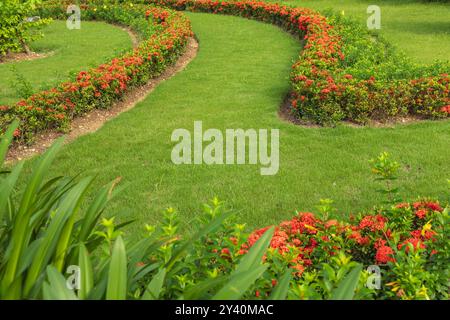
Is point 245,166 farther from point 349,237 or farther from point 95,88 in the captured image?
point 95,88

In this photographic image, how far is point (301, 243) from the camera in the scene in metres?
3.84

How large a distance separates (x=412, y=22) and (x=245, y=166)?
1147 centimetres

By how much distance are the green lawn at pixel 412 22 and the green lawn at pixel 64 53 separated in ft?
21.8

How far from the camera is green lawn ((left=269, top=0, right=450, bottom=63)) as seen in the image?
12180 mm

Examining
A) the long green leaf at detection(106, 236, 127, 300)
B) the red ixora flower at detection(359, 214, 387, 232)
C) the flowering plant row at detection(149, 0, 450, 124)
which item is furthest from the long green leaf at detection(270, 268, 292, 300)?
the flowering plant row at detection(149, 0, 450, 124)

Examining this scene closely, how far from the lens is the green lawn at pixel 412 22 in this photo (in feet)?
40.0

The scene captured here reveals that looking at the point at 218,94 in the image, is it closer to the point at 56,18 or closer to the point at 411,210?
the point at 411,210

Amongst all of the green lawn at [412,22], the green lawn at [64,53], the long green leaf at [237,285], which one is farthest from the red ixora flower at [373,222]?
the green lawn at [412,22]

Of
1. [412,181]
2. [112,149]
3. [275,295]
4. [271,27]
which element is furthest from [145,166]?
[271,27]

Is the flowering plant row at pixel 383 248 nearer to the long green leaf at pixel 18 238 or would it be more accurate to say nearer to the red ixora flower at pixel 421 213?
the red ixora flower at pixel 421 213

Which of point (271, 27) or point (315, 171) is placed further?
point (271, 27)

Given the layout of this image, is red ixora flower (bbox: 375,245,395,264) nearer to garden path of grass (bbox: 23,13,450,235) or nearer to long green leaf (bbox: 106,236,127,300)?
garden path of grass (bbox: 23,13,450,235)

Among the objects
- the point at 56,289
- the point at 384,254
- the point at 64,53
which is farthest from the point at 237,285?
the point at 64,53
